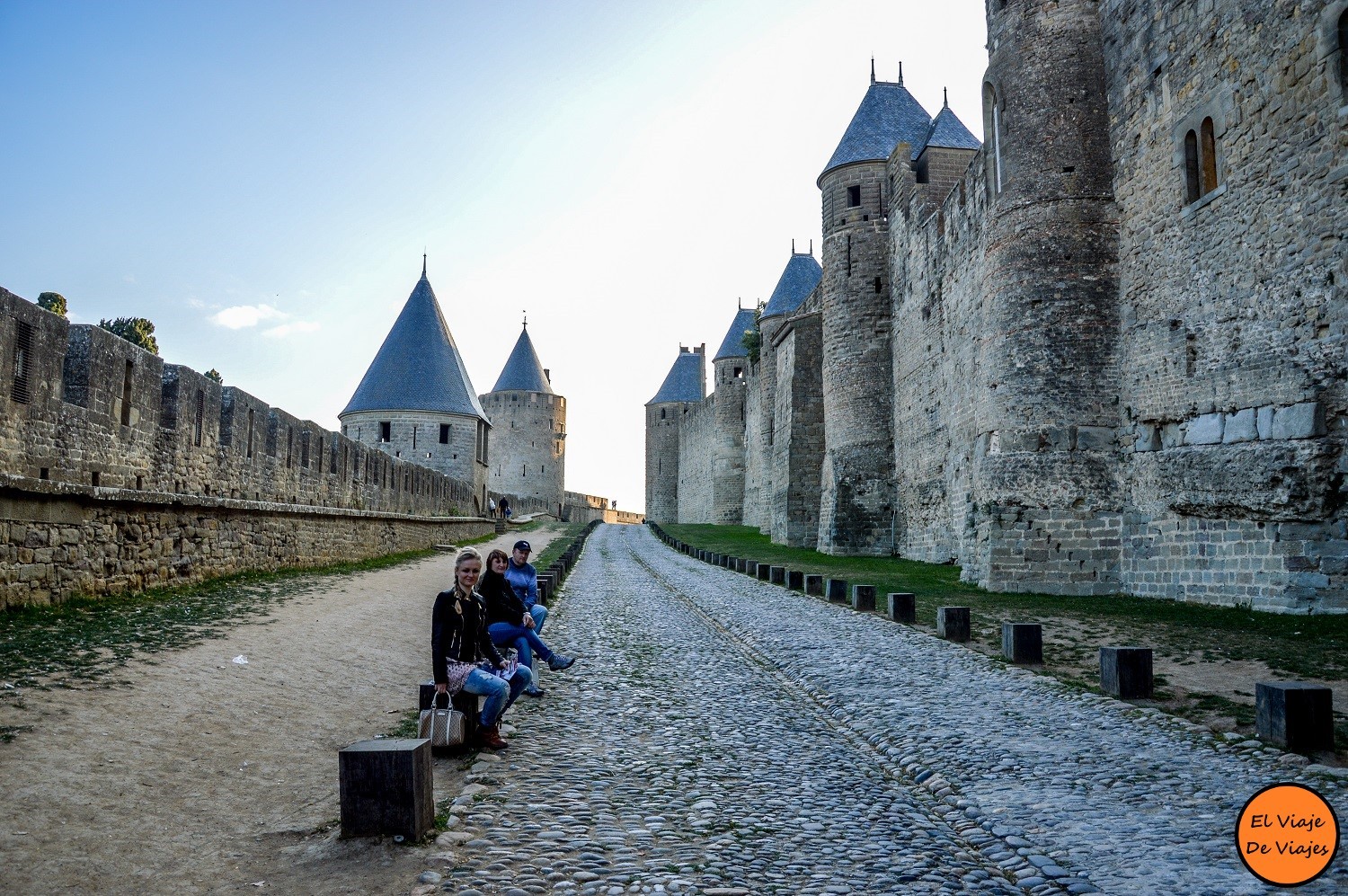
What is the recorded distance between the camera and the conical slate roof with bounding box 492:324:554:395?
65.1 m

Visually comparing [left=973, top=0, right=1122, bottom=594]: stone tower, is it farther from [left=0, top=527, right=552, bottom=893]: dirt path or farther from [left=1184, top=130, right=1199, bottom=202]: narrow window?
[left=0, top=527, right=552, bottom=893]: dirt path

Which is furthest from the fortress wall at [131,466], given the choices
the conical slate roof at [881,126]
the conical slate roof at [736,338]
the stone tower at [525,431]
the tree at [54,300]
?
the stone tower at [525,431]

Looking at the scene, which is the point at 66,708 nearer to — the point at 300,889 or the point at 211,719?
the point at 211,719

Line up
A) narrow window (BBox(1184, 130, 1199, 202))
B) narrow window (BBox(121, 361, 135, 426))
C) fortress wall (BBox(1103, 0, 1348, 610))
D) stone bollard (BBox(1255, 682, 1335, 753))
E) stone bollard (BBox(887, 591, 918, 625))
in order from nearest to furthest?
stone bollard (BBox(1255, 682, 1335, 753)) → fortress wall (BBox(1103, 0, 1348, 610)) → narrow window (BBox(121, 361, 135, 426)) → stone bollard (BBox(887, 591, 918, 625)) → narrow window (BBox(1184, 130, 1199, 202))

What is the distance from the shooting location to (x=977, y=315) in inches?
668

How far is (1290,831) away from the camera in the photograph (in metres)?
2.41

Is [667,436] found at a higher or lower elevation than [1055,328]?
higher

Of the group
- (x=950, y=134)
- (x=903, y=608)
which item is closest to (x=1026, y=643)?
(x=903, y=608)

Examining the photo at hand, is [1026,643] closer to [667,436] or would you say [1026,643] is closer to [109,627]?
[109,627]

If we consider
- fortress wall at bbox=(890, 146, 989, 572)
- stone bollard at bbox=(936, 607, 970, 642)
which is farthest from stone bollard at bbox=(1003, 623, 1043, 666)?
fortress wall at bbox=(890, 146, 989, 572)

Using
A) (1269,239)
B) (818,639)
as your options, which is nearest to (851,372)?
(1269,239)

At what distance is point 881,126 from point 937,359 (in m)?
8.18

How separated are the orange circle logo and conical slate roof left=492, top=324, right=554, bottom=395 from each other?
63.6 m

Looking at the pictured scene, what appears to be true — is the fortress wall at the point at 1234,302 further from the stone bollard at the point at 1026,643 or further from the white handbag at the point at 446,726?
the white handbag at the point at 446,726
